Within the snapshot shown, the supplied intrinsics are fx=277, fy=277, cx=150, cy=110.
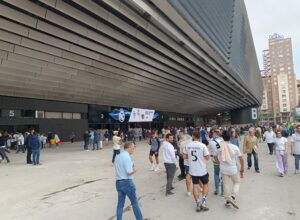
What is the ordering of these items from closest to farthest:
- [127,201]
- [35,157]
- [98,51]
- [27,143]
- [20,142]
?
[127,201], [35,157], [27,143], [98,51], [20,142]

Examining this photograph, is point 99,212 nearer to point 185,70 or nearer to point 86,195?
point 86,195

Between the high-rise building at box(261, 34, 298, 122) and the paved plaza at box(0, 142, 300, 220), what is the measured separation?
107 m

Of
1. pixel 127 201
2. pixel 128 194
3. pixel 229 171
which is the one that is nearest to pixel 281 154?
pixel 229 171

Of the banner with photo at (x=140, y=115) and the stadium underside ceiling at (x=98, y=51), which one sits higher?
the stadium underside ceiling at (x=98, y=51)

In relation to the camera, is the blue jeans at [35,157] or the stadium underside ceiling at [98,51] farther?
the stadium underside ceiling at [98,51]

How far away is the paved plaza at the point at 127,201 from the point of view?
5.32m

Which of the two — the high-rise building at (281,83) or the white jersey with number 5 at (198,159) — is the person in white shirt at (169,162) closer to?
the white jersey with number 5 at (198,159)

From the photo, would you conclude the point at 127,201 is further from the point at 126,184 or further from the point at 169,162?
the point at 126,184

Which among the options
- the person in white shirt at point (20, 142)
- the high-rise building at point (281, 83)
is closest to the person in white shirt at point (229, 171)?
the person in white shirt at point (20, 142)

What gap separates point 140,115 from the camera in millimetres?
33875

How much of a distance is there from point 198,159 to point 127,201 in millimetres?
1993

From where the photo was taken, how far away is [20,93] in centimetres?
2114

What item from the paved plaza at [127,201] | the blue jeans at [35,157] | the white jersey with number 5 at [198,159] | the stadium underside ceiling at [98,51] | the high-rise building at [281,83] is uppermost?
the high-rise building at [281,83]

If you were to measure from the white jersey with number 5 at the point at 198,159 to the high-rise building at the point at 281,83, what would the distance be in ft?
358
